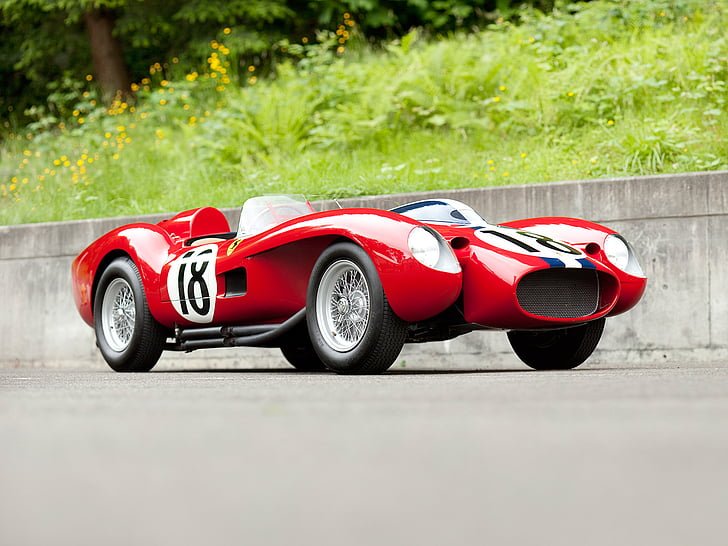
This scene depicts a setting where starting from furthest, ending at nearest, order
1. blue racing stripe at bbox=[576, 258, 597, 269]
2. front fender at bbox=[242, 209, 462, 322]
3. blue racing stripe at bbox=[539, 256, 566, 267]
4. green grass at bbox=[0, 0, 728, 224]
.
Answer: green grass at bbox=[0, 0, 728, 224], blue racing stripe at bbox=[576, 258, 597, 269], blue racing stripe at bbox=[539, 256, 566, 267], front fender at bbox=[242, 209, 462, 322]

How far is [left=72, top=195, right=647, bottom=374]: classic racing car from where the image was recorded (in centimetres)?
634

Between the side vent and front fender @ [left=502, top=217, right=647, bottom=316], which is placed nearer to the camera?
front fender @ [left=502, top=217, right=647, bottom=316]

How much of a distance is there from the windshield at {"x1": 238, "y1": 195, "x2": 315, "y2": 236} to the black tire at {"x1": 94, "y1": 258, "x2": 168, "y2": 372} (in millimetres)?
931

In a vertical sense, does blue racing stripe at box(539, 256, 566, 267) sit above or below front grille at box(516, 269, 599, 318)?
above

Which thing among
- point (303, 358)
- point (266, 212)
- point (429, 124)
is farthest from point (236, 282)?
point (429, 124)

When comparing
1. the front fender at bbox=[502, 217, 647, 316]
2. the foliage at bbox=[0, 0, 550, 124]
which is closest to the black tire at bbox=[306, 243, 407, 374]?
the front fender at bbox=[502, 217, 647, 316]

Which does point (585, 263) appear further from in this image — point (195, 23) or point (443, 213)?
point (195, 23)

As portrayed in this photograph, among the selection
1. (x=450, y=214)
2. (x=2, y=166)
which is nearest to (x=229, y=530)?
(x=450, y=214)

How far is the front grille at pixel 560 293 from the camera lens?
6551 millimetres

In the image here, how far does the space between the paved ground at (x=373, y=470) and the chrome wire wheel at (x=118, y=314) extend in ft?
13.0

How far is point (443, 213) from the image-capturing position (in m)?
7.24

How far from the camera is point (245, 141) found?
1257cm

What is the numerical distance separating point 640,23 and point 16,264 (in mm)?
7262

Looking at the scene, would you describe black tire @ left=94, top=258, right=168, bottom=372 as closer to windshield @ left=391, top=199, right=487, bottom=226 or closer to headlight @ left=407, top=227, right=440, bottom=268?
windshield @ left=391, top=199, right=487, bottom=226
